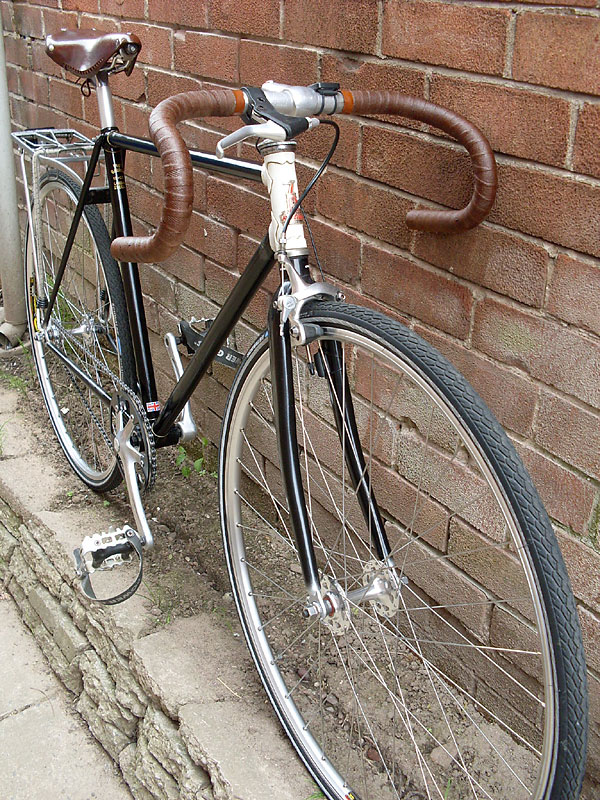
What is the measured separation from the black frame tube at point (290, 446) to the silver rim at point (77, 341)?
1028 millimetres

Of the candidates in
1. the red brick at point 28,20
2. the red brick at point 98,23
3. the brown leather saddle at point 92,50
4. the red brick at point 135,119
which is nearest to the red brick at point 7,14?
the red brick at point 28,20

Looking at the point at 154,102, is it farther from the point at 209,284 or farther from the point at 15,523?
the point at 15,523

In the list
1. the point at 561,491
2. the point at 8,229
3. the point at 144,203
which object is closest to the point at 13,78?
the point at 8,229

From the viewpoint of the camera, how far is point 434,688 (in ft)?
6.18

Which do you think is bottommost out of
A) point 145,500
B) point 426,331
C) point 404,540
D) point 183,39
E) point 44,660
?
point 44,660

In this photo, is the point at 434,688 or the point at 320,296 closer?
the point at 320,296

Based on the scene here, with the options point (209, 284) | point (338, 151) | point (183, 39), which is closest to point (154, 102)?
point (183, 39)

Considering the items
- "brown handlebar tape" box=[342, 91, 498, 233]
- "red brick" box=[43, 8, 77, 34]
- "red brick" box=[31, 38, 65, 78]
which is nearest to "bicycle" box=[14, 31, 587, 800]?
Answer: "brown handlebar tape" box=[342, 91, 498, 233]

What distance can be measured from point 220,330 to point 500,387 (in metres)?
0.63

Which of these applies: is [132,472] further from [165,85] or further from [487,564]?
[165,85]

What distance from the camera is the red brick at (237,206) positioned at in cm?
226

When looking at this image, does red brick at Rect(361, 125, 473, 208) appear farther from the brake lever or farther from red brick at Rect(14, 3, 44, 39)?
red brick at Rect(14, 3, 44, 39)

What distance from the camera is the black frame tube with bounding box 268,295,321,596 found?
5.17 feet

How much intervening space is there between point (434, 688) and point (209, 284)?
4.41 feet
